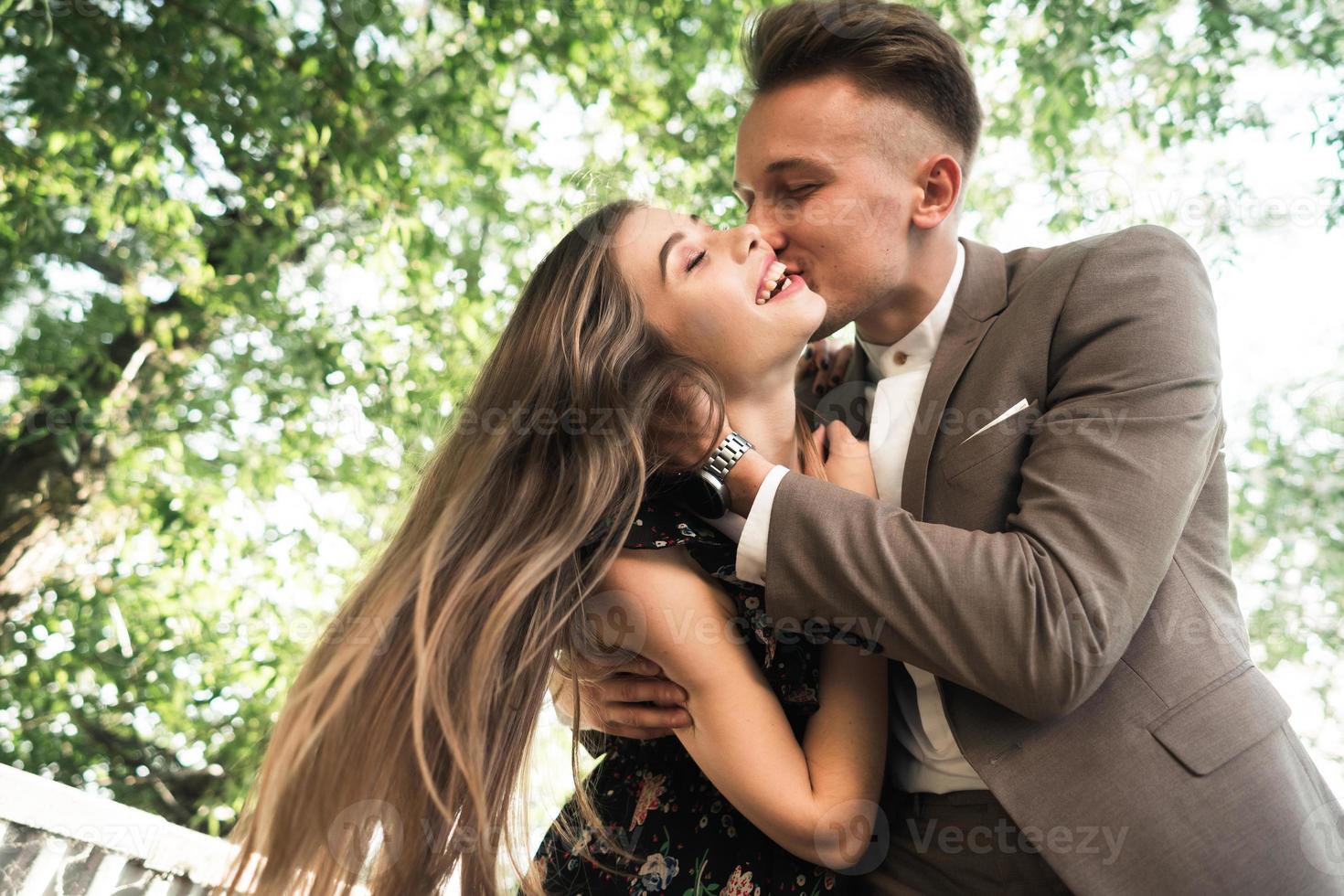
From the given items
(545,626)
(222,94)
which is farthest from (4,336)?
(545,626)

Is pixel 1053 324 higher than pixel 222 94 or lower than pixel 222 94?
lower

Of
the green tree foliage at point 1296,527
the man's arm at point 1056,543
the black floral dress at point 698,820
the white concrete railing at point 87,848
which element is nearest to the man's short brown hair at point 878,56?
the man's arm at point 1056,543

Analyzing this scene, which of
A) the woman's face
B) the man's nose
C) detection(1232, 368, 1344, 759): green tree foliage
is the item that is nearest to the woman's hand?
the woman's face

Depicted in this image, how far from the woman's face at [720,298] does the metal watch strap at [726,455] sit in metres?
0.24

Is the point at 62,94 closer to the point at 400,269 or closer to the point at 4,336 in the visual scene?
the point at 4,336

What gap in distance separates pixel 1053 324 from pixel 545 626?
99 centimetres

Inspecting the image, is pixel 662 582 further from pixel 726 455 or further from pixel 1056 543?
pixel 1056 543

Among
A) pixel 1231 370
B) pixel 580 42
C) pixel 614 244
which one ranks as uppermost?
pixel 580 42

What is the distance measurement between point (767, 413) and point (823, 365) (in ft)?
2.04

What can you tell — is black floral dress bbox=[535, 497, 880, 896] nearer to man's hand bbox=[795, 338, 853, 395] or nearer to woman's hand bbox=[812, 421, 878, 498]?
woman's hand bbox=[812, 421, 878, 498]

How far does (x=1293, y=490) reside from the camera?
4.48 meters

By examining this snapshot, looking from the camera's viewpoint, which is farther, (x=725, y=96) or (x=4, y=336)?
(x=725, y=96)

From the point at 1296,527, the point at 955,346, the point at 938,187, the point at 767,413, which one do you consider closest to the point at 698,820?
the point at 767,413

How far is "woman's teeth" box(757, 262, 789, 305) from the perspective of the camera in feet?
6.72
